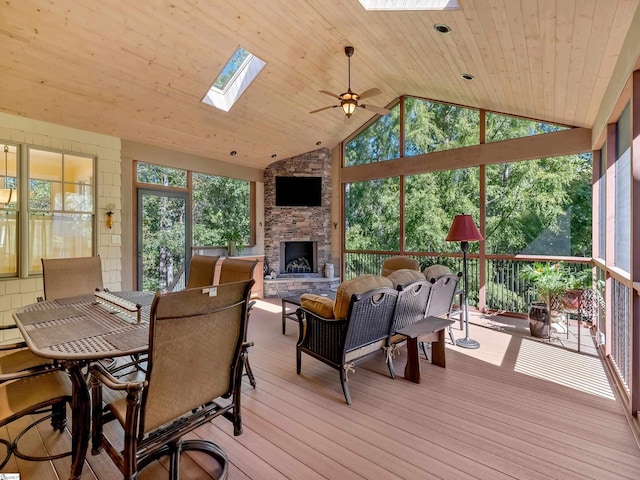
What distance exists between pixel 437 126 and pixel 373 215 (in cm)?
228

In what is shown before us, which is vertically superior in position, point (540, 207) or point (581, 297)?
point (540, 207)

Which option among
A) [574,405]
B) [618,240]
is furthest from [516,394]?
[618,240]

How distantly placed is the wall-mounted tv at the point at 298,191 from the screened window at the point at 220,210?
30.1 inches

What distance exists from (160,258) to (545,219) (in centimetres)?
683

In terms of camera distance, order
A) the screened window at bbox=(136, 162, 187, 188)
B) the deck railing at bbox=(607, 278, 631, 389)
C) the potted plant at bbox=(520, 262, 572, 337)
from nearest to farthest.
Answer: the deck railing at bbox=(607, 278, 631, 389) < the potted plant at bbox=(520, 262, 572, 337) < the screened window at bbox=(136, 162, 187, 188)

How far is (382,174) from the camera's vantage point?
707 cm

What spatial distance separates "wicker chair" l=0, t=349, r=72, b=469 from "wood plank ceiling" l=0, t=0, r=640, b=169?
327cm

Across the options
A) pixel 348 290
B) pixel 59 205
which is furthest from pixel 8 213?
pixel 348 290

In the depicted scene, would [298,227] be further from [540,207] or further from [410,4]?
[410,4]

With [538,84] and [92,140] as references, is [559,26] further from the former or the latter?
[92,140]

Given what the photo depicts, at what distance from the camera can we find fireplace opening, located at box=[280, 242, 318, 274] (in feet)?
25.7

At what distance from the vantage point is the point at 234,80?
17.0 feet

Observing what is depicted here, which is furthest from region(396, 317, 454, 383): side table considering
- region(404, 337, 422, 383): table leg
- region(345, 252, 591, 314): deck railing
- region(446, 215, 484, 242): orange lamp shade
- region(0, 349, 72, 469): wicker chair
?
region(345, 252, 591, 314): deck railing

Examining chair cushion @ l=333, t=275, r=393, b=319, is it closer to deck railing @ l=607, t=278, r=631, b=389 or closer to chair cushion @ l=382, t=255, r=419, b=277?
deck railing @ l=607, t=278, r=631, b=389
